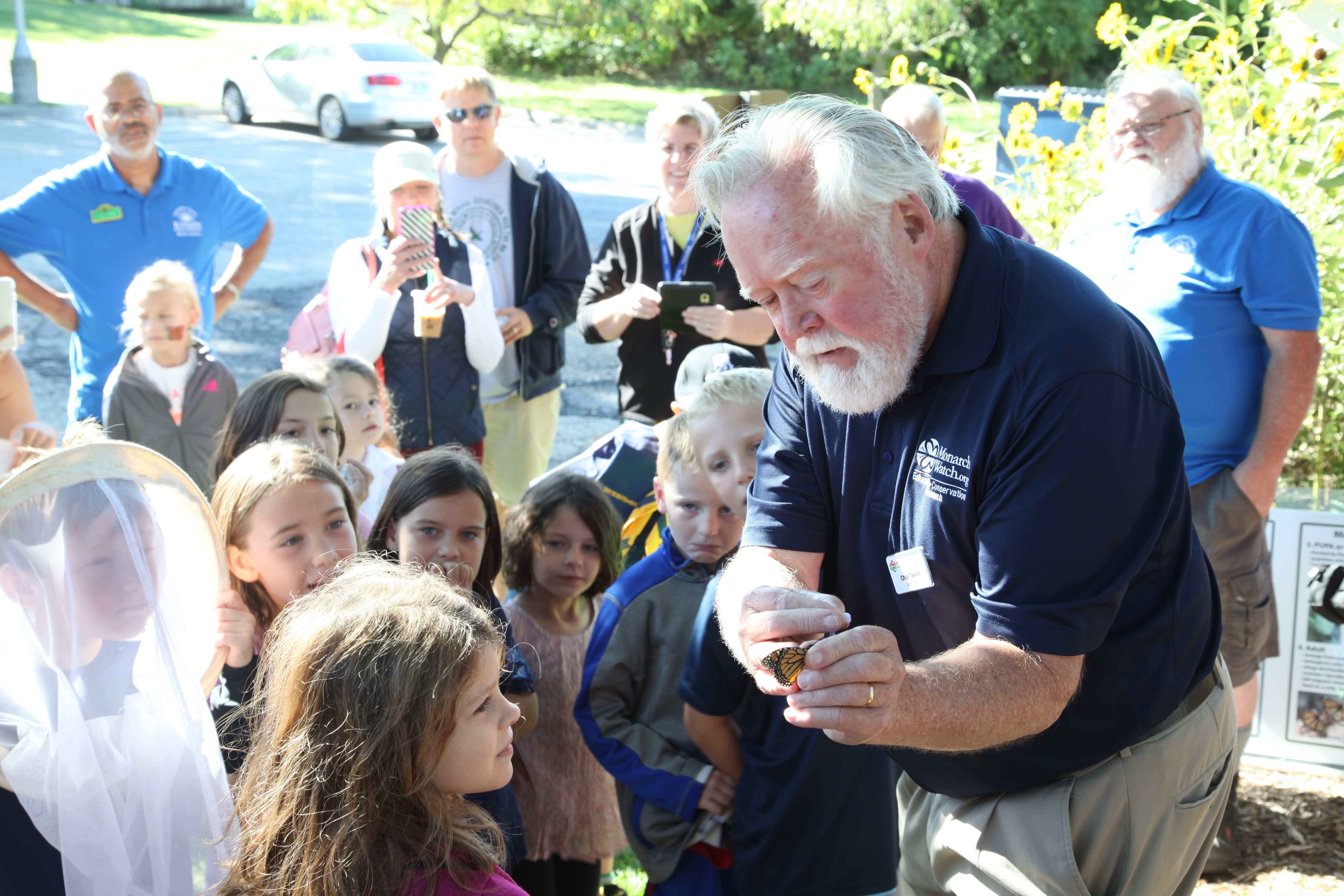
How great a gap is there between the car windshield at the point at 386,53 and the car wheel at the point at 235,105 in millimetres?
2601

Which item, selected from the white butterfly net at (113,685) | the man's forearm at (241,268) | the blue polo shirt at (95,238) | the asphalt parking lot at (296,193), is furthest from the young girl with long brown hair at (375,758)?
the man's forearm at (241,268)

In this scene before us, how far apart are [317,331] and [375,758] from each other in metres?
3.00

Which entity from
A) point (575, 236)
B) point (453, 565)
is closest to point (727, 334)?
point (575, 236)

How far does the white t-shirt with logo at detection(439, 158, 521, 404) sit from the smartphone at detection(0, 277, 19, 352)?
1.80 m

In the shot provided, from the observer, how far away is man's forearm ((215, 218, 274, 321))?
513 cm

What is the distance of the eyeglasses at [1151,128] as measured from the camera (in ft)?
11.8

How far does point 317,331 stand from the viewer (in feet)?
13.9

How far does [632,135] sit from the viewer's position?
19.8m

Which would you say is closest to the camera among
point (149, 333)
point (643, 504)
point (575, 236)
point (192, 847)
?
point (192, 847)

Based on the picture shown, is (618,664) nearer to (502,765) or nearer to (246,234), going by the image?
(502,765)

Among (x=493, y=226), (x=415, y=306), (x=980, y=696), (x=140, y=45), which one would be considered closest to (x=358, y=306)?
(x=415, y=306)

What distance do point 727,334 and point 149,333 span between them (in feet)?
6.75

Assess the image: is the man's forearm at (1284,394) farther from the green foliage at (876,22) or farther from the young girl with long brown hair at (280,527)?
the green foliage at (876,22)

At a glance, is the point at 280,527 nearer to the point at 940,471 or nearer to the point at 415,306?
the point at 415,306
